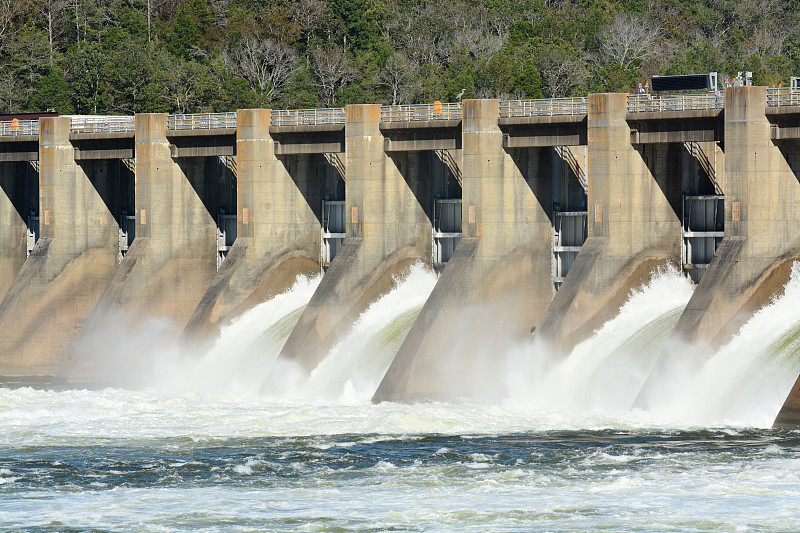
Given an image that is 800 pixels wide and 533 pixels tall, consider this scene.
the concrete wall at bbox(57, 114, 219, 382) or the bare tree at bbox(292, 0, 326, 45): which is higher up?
the bare tree at bbox(292, 0, 326, 45)

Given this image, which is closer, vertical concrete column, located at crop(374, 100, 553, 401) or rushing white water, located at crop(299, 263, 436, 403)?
vertical concrete column, located at crop(374, 100, 553, 401)

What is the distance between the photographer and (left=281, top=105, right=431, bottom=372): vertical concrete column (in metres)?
51.3

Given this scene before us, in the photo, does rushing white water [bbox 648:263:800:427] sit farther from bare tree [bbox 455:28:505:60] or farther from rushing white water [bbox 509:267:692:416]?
bare tree [bbox 455:28:505:60]

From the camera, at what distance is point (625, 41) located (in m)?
103

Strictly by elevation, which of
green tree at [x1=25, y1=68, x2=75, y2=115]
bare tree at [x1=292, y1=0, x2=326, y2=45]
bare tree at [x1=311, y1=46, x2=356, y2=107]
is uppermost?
bare tree at [x1=292, y1=0, x2=326, y2=45]

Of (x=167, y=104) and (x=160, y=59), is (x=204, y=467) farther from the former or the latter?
(x=160, y=59)

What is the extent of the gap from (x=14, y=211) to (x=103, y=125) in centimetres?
661

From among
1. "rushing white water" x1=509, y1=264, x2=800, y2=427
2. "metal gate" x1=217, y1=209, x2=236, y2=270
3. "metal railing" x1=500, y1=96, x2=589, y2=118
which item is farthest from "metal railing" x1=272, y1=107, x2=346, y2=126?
"rushing white water" x1=509, y1=264, x2=800, y2=427

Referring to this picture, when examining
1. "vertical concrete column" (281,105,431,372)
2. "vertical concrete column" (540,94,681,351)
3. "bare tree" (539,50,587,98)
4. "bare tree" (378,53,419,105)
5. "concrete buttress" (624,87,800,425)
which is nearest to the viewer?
"concrete buttress" (624,87,800,425)

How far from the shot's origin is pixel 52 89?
90.8 metres

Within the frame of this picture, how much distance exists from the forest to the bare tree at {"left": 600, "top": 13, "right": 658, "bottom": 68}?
14 centimetres

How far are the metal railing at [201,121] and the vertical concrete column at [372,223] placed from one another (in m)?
6.75

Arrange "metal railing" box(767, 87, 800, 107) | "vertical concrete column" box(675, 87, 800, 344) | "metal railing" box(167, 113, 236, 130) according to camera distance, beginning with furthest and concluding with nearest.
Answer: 1. "metal railing" box(167, 113, 236, 130)
2. "metal railing" box(767, 87, 800, 107)
3. "vertical concrete column" box(675, 87, 800, 344)

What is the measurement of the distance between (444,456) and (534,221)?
599 inches
